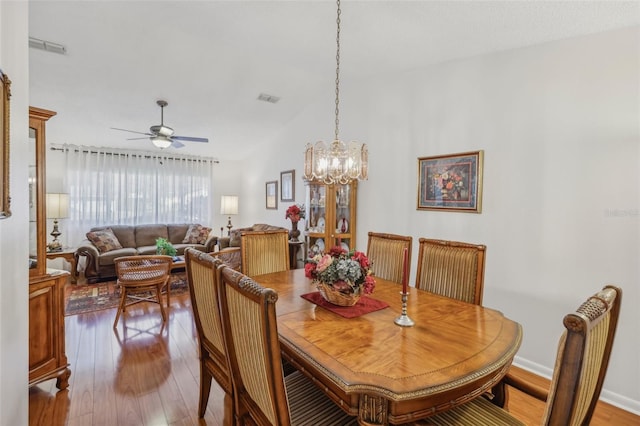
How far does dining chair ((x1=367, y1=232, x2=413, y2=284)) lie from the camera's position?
7.78 ft

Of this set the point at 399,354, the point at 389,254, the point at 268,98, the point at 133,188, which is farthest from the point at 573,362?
the point at 133,188

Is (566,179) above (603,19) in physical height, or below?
below

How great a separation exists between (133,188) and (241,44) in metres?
4.37

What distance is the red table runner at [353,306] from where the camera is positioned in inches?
61.8

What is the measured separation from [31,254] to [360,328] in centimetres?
211

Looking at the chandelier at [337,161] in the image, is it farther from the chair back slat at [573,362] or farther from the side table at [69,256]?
the side table at [69,256]

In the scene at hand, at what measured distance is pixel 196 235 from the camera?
595 centimetres

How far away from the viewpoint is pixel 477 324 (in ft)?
4.77

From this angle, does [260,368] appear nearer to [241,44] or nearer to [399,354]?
[399,354]

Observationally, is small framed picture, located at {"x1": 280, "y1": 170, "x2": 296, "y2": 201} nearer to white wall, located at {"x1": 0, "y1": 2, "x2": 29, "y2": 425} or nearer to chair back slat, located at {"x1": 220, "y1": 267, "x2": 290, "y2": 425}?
white wall, located at {"x1": 0, "y1": 2, "x2": 29, "y2": 425}

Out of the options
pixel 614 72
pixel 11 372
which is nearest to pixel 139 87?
pixel 11 372

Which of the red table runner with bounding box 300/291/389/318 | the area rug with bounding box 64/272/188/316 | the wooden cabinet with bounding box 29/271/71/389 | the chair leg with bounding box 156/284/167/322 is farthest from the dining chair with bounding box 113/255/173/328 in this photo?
the red table runner with bounding box 300/291/389/318

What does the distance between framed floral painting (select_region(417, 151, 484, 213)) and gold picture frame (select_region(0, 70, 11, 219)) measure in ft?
9.80

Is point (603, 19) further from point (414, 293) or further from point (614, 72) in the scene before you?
point (414, 293)
